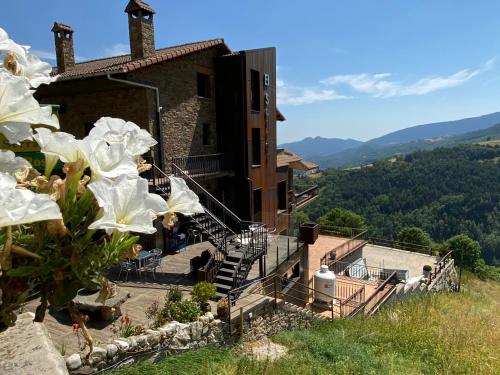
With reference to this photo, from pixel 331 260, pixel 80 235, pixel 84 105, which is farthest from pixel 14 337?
pixel 331 260

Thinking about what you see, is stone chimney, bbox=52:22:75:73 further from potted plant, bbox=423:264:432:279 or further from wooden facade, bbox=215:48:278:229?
potted plant, bbox=423:264:432:279

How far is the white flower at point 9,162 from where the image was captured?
1.14 meters

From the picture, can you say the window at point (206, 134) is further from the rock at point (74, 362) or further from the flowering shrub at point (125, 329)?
the rock at point (74, 362)

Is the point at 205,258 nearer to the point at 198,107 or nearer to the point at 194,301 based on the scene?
the point at 194,301

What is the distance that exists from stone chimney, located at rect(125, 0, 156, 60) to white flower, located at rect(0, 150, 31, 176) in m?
13.8

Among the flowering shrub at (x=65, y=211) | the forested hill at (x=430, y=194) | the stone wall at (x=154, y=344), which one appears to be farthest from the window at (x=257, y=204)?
the forested hill at (x=430, y=194)

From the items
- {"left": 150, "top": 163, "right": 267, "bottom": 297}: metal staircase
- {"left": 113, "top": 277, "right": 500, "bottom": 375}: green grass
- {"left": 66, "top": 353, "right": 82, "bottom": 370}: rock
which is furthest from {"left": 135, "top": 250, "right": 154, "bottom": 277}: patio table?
{"left": 66, "top": 353, "right": 82, "bottom": 370}: rock

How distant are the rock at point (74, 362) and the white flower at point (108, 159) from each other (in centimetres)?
586

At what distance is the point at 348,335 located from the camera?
883cm

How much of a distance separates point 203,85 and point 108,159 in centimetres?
1608

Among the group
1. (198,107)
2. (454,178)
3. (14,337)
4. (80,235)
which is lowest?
(454,178)

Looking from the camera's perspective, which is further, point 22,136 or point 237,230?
point 237,230

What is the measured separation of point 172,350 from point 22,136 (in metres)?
7.14

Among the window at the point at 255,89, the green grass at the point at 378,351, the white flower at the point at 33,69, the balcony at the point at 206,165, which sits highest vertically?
the window at the point at 255,89
